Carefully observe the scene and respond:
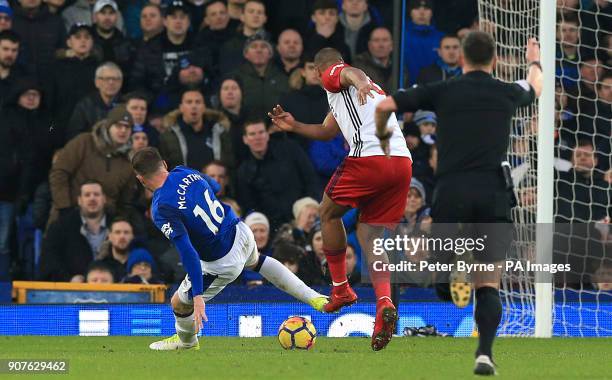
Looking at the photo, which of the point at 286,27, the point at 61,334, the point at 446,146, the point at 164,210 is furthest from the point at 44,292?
the point at 446,146

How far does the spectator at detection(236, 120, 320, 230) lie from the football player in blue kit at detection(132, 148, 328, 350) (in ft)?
11.9

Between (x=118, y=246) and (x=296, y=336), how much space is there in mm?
3852

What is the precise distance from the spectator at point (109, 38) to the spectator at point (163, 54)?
0.15 meters

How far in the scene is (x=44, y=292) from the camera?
41.7 ft

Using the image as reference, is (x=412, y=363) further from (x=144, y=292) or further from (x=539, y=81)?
(x=144, y=292)

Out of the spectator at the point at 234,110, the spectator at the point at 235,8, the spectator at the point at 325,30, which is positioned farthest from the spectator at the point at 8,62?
the spectator at the point at 325,30

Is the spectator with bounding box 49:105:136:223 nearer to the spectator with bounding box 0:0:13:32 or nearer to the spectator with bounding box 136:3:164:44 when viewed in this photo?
the spectator with bounding box 136:3:164:44

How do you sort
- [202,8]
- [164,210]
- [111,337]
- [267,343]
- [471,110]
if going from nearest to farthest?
[471,110] < [164,210] < [267,343] < [111,337] < [202,8]

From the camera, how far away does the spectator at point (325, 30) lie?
1520 centimetres

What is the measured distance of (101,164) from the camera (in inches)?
550

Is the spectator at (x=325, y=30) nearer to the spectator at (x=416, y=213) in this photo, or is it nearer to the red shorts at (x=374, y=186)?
the spectator at (x=416, y=213)

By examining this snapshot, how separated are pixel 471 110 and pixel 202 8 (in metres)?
8.32

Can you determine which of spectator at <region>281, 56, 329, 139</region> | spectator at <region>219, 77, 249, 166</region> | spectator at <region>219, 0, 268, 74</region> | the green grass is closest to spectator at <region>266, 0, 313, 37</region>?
spectator at <region>219, 0, 268, 74</region>

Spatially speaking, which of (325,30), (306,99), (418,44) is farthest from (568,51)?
(306,99)
